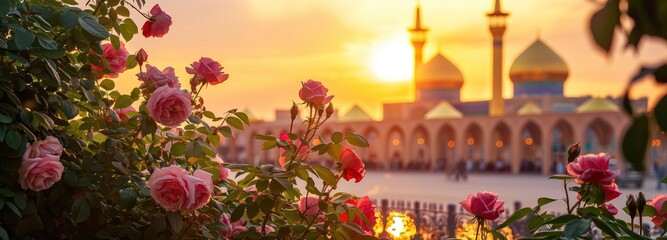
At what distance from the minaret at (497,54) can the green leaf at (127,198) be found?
146ft

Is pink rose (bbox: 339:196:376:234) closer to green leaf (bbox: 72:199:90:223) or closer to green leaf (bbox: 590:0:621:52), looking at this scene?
green leaf (bbox: 72:199:90:223)

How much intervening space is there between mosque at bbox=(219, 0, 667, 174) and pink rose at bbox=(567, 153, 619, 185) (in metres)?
34.6

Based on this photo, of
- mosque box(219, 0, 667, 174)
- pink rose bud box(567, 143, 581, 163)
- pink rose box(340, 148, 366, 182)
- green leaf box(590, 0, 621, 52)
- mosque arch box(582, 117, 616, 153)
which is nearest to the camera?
green leaf box(590, 0, 621, 52)

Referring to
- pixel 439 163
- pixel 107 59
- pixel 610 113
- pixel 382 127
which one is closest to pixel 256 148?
pixel 382 127

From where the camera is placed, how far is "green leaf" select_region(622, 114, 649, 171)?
1.19 metres

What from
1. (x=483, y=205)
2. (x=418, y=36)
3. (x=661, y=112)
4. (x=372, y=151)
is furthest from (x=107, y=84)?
(x=372, y=151)

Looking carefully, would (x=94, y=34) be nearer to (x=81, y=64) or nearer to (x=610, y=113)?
(x=81, y=64)

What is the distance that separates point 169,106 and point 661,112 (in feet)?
6.79

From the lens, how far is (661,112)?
1.29m

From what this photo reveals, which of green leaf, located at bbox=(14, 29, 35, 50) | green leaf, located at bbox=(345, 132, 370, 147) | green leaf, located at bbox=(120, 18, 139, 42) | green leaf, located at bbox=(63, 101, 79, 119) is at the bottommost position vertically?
green leaf, located at bbox=(345, 132, 370, 147)

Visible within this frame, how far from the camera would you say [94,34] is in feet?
9.99

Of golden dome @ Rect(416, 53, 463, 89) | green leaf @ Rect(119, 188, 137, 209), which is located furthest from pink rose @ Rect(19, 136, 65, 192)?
golden dome @ Rect(416, 53, 463, 89)

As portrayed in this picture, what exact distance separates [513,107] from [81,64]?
1815 inches

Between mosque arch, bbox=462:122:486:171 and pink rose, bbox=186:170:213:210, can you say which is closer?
pink rose, bbox=186:170:213:210
